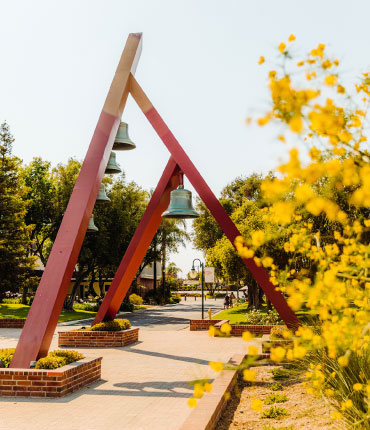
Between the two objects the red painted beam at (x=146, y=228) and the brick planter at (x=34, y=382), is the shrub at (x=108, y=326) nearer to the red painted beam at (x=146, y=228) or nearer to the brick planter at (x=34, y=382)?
the red painted beam at (x=146, y=228)

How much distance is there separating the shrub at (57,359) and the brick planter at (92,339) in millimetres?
4856

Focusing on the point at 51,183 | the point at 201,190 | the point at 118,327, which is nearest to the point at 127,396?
the point at 201,190

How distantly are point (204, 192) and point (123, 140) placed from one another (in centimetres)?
237

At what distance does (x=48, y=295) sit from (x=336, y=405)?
5.29 meters

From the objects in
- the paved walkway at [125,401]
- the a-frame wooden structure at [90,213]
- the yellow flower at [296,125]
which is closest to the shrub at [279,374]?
the paved walkway at [125,401]

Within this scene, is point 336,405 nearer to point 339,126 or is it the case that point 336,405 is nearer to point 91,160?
point 339,126

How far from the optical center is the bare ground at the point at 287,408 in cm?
565

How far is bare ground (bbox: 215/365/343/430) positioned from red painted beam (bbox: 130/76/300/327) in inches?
133

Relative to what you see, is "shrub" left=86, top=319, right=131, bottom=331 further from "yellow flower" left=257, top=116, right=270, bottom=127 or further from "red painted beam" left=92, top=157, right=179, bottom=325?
Answer: "yellow flower" left=257, top=116, right=270, bottom=127

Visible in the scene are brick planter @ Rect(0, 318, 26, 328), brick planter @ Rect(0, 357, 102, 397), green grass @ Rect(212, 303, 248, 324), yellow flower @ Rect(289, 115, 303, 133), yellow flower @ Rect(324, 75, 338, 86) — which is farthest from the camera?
green grass @ Rect(212, 303, 248, 324)

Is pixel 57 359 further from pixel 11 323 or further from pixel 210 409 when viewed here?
pixel 11 323

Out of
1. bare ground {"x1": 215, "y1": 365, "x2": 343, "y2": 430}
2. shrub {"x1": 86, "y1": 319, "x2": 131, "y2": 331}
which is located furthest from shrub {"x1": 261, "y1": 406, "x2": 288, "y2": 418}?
shrub {"x1": 86, "y1": 319, "x2": 131, "y2": 331}

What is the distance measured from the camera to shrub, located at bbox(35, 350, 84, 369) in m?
8.04

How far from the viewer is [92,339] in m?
14.0
